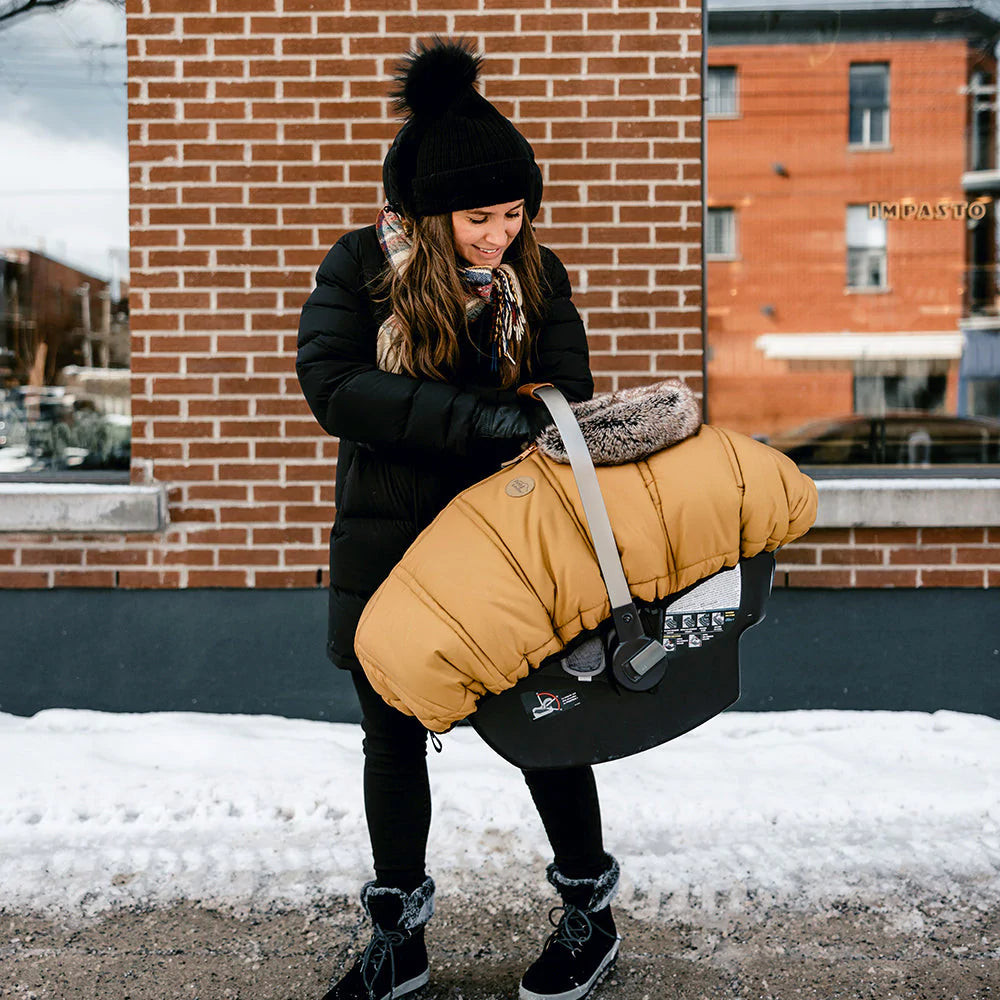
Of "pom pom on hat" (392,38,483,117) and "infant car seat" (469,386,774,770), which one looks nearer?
"infant car seat" (469,386,774,770)

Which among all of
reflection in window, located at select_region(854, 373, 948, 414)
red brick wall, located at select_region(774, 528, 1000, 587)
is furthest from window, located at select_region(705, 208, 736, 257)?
red brick wall, located at select_region(774, 528, 1000, 587)

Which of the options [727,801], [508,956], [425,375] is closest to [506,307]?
[425,375]

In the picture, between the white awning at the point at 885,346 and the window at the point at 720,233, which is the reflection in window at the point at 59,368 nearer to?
the window at the point at 720,233

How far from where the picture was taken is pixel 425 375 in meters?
1.99

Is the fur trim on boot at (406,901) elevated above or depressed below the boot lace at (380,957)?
above

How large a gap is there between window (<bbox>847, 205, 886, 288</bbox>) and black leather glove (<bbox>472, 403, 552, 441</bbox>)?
2.63m

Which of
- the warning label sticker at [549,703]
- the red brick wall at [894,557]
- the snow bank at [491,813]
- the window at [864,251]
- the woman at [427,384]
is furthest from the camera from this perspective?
the window at [864,251]

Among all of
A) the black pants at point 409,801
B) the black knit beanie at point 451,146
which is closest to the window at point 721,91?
the black knit beanie at point 451,146

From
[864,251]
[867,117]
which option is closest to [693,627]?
[864,251]

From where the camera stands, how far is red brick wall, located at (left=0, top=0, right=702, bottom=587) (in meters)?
3.72

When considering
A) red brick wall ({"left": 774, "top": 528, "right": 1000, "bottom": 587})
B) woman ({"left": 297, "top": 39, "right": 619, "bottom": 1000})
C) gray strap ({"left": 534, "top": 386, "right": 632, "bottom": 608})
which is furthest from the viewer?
red brick wall ({"left": 774, "top": 528, "right": 1000, "bottom": 587})

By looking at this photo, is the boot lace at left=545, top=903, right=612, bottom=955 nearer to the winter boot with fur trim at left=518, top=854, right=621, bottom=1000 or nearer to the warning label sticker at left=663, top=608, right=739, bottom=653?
the winter boot with fur trim at left=518, top=854, right=621, bottom=1000

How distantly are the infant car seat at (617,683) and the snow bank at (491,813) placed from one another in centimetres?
103

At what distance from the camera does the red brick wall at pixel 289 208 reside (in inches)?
146
